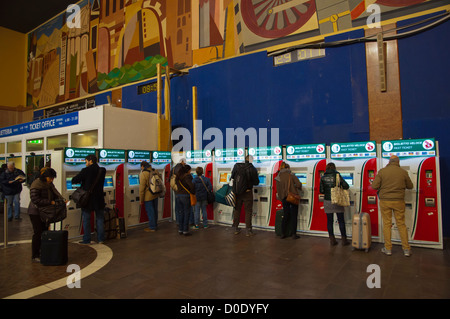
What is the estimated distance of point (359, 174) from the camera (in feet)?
17.8

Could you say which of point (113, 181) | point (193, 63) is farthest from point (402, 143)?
point (193, 63)

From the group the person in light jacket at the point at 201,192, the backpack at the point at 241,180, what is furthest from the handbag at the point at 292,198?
the person in light jacket at the point at 201,192

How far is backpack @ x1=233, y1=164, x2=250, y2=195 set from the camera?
578 centimetres

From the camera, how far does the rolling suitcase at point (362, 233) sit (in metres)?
4.61

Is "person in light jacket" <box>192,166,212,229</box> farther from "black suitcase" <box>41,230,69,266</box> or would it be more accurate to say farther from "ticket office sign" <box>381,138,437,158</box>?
"ticket office sign" <box>381,138,437,158</box>

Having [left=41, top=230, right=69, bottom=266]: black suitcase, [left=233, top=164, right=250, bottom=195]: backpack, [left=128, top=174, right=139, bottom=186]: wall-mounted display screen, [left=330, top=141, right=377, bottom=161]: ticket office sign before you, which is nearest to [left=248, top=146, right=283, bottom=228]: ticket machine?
[left=233, top=164, right=250, bottom=195]: backpack

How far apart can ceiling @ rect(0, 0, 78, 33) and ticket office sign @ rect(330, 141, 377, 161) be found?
1483 centimetres

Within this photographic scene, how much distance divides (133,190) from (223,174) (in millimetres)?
2293

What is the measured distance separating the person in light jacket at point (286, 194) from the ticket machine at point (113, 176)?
3748 millimetres

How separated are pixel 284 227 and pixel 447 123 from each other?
390 cm

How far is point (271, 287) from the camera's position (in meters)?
3.28

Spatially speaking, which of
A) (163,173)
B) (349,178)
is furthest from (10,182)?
(349,178)

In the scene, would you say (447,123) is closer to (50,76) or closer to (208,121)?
(208,121)

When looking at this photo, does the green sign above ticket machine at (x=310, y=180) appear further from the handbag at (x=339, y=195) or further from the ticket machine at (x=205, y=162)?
the ticket machine at (x=205, y=162)
